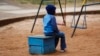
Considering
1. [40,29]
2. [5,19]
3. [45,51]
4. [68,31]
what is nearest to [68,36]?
[68,31]

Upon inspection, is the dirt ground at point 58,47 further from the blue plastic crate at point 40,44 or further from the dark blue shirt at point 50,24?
the dark blue shirt at point 50,24

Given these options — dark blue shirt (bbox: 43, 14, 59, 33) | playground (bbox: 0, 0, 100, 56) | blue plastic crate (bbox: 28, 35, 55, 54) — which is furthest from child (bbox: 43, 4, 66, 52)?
playground (bbox: 0, 0, 100, 56)

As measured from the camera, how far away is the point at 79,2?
20.0 meters

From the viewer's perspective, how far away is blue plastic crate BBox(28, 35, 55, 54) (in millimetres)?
7051

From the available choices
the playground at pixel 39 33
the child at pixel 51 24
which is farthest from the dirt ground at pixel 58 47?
the child at pixel 51 24

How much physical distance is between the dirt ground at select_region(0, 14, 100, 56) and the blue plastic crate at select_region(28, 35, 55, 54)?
6.2 inches

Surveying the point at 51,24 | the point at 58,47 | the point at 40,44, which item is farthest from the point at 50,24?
the point at 58,47

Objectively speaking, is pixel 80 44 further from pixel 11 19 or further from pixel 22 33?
pixel 11 19

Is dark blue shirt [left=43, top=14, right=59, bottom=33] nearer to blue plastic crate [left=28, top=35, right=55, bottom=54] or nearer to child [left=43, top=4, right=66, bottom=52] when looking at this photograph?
child [left=43, top=4, right=66, bottom=52]

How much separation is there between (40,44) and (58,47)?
0.91 metres

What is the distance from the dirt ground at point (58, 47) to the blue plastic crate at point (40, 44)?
16cm

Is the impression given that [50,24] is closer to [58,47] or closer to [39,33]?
[58,47]

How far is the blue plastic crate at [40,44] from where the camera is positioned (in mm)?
7051

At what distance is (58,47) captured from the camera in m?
7.89
